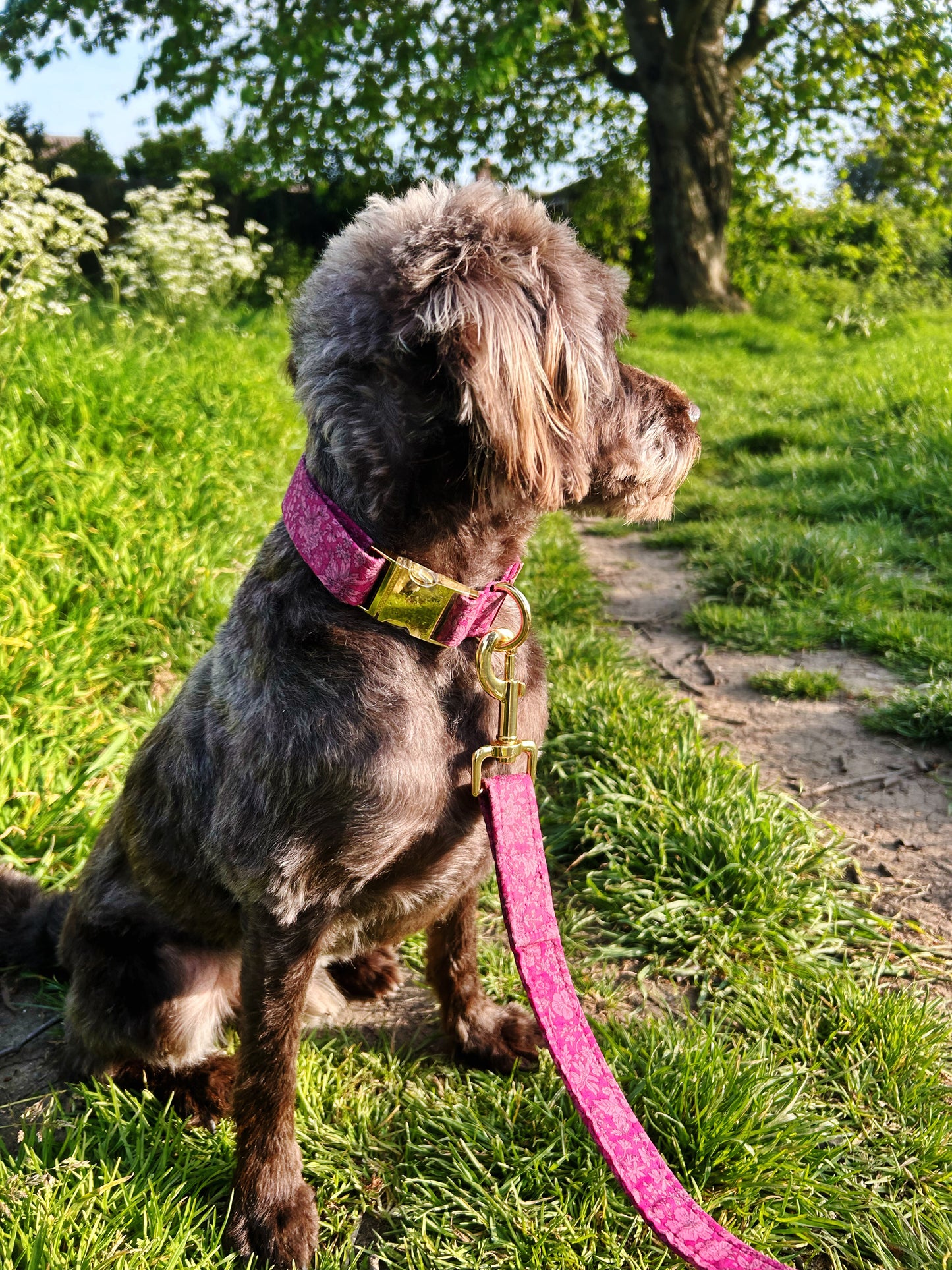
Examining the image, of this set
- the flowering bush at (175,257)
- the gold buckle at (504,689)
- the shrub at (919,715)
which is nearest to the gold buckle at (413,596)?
the gold buckle at (504,689)

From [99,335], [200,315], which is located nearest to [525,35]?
[200,315]

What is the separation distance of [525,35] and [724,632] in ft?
30.6

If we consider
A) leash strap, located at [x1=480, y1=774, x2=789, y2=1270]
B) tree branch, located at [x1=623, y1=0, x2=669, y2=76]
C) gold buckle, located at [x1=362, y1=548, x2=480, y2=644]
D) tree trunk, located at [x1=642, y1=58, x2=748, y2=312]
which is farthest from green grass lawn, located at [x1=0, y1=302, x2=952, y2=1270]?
tree branch, located at [x1=623, y1=0, x2=669, y2=76]

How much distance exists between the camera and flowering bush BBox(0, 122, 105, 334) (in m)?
5.40

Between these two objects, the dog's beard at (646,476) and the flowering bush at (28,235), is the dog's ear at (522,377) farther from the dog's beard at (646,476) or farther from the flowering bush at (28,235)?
the flowering bush at (28,235)

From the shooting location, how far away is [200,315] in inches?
331

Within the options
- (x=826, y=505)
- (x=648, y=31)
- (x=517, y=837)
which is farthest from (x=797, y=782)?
(x=648, y=31)

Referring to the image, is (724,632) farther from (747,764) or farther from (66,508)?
(66,508)

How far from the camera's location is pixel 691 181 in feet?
46.1

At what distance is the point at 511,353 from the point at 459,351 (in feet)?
0.29

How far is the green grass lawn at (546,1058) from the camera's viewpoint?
5.94 feet

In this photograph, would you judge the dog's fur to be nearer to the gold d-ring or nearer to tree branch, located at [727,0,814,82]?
the gold d-ring

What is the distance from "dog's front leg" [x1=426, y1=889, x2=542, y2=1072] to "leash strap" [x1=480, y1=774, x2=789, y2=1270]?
537 mm

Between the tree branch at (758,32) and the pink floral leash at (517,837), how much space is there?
16026 mm
